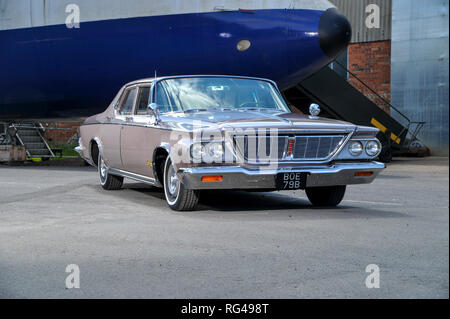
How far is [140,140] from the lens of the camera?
25.4 ft

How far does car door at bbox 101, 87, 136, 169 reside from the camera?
8484 millimetres

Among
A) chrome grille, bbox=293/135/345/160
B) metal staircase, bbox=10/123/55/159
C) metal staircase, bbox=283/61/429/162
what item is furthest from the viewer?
metal staircase, bbox=10/123/55/159

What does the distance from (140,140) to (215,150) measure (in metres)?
→ 1.64

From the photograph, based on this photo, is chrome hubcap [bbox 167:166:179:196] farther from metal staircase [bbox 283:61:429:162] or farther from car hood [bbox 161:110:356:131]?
metal staircase [bbox 283:61:429:162]

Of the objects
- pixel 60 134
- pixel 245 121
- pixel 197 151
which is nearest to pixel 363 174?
pixel 245 121

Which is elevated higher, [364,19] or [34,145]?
[364,19]

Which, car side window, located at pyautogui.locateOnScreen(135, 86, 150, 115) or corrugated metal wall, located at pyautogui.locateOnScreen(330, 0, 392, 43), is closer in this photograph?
car side window, located at pyautogui.locateOnScreen(135, 86, 150, 115)

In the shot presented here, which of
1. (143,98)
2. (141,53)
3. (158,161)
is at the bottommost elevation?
(158,161)

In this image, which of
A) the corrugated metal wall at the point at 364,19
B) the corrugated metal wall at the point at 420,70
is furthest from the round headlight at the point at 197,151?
the corrugated metal wall at the point at 364,19

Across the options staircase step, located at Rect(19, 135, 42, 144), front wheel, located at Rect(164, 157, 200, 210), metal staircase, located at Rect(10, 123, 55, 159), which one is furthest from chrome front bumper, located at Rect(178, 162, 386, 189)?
staircase step, located at Rect(19, 135, 42, 144)

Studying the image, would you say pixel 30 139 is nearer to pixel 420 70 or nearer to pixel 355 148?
pixel 420 70

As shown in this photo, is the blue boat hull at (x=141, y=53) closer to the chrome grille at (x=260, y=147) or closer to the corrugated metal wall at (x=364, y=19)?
the chrome grille at (x=260, y=147)

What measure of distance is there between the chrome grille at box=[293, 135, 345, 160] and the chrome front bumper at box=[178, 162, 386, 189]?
0.13m

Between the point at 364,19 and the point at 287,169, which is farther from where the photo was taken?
the point at 364,19
